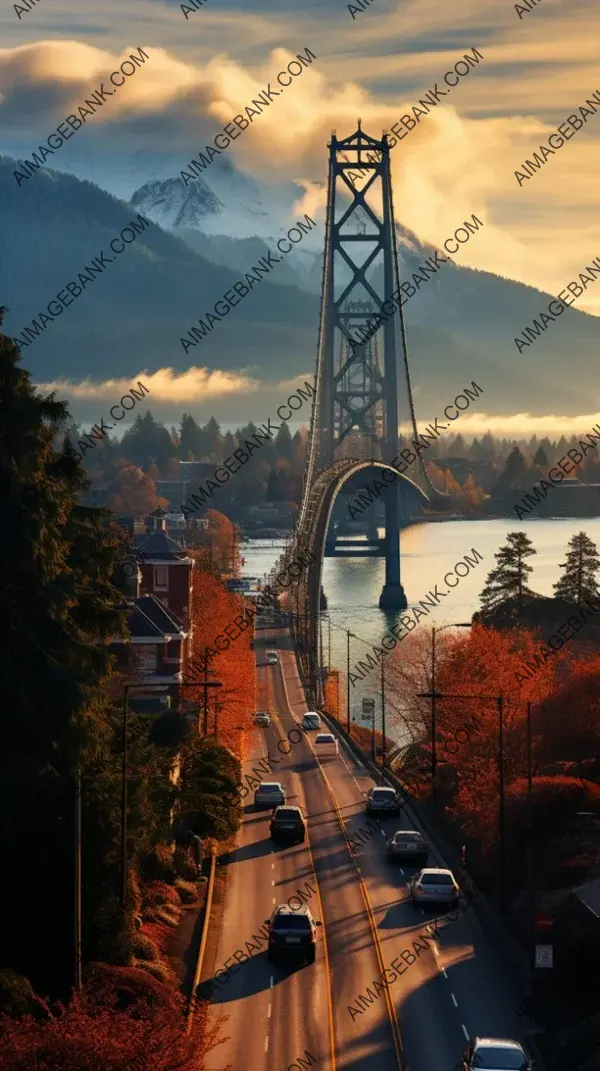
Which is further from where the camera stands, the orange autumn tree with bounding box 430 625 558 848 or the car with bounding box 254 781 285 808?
the car with bounding box 254 781 285 808

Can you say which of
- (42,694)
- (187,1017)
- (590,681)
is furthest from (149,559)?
(187,1017)

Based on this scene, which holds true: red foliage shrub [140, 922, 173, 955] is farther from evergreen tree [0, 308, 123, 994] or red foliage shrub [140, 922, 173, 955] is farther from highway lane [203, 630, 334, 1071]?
evergreen tree [0, 308, 123, 994]

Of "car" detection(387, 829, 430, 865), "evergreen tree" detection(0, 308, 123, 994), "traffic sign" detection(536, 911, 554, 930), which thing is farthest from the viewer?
"car" detection(387, 829, 430, 865)

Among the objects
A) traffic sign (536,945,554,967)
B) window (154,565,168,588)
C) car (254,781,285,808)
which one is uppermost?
window (154,565,168,588)

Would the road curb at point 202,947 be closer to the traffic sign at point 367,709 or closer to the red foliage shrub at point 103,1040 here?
the red foliage shrub at point 103,1040

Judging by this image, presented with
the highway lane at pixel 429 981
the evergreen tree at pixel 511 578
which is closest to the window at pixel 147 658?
the highway lane at pixel 429 981

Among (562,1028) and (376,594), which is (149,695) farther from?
(376,594)

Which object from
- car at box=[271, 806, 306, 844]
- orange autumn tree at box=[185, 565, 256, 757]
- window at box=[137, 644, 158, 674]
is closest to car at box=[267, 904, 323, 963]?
car at box=[271, 806, 306, 844]
